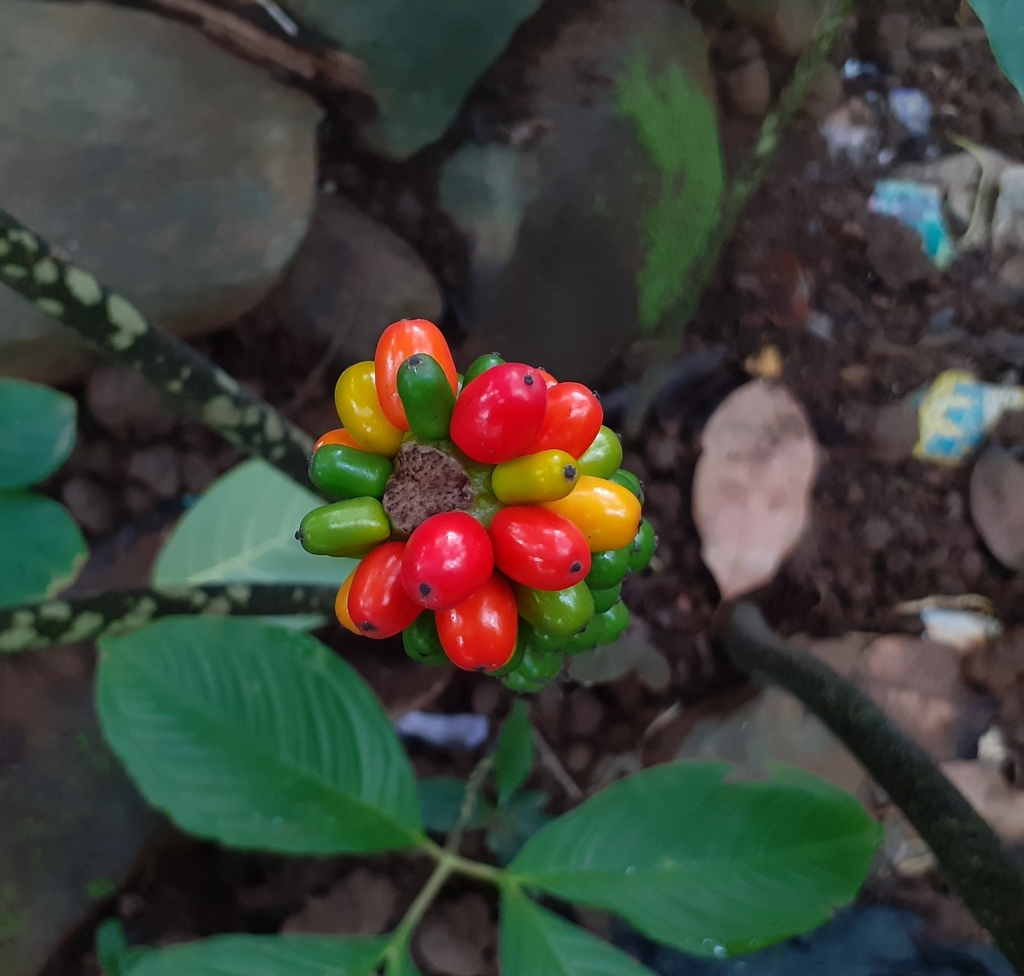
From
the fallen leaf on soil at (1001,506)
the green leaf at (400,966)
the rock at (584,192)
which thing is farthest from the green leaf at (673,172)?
the green leaf at (400,966)

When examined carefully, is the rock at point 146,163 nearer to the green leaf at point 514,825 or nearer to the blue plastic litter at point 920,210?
the green leaf at point 514,825

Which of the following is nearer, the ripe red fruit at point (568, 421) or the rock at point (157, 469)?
the ripe red fruit at point (568, 421)

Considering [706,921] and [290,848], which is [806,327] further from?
[290,848]

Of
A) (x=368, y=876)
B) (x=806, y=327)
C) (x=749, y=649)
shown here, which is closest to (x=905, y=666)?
(x=749, y=649)

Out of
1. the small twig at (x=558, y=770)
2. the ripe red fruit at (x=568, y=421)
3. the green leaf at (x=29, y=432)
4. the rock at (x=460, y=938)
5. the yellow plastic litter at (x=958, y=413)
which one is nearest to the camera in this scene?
the ripe red fruit at (x=568, y=421)

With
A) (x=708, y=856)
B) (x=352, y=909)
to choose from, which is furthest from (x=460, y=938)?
(x=708, y=856)

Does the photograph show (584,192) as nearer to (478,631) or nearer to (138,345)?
(138,345)

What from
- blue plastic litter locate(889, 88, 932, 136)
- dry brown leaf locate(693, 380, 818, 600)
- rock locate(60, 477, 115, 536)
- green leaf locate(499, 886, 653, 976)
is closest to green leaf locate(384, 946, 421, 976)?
green leaf locate(499, 886, 653, 976)
